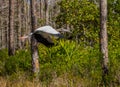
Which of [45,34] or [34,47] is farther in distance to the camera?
[34,47]

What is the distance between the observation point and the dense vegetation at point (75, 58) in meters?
10.6

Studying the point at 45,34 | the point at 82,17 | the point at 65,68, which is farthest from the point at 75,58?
the point at 82,17

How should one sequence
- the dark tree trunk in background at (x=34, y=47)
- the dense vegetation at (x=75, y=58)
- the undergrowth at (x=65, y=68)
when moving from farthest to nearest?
1. the dark tree trunk in background at (x=34, y=47)
2. the dense vegetation at (x=75, y=58)
3. the undergrowth at (x=65, y=68)

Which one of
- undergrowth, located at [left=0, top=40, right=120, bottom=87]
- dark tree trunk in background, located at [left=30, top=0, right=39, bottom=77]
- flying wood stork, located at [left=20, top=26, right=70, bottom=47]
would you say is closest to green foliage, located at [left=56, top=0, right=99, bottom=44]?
undergrowth, located at [left=0, top=40, right=120, bottom=87]

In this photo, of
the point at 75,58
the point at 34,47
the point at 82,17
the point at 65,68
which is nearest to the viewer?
the point at 65,68

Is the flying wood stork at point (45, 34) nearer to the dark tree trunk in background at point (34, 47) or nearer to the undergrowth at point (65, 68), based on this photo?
the undergrowth at point (65, 68)

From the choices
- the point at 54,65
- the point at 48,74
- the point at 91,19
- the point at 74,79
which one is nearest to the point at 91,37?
the point at 91,19

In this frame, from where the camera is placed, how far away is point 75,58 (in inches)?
533

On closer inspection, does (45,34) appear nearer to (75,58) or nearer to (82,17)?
(75,58)

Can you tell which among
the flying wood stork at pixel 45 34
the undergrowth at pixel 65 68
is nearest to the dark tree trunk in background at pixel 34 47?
the undergrowth at pixel 65 68

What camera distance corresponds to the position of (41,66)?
14.1 metres

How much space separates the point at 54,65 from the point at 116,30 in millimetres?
5529

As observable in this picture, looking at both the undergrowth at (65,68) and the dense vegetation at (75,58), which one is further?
the dense vegetation at (75,58)

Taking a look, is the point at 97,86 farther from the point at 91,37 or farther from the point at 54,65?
the point at 91,37
